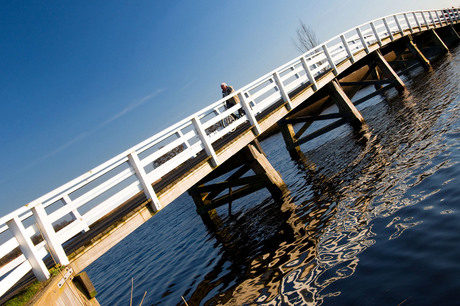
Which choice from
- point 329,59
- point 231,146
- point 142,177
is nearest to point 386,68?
point 329,59

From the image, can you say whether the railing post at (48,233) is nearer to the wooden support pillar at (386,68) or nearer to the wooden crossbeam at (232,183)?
the wooden crossbeam at (232,183)

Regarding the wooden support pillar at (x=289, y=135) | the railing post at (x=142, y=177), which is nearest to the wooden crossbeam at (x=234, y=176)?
the railing post at (x=142, y=177)

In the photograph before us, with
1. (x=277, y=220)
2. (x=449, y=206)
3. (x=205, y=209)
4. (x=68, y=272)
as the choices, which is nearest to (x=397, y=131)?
(x=277, y=220)

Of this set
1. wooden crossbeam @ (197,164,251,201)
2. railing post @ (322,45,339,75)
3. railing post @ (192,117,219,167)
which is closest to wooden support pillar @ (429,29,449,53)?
railing post @ (322,45,339,75)

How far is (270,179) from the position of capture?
8344 millimetres

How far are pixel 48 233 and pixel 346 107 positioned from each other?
10.8 m

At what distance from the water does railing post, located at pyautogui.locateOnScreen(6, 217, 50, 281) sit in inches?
84.1

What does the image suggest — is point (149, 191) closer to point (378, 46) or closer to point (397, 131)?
point (397, 131)

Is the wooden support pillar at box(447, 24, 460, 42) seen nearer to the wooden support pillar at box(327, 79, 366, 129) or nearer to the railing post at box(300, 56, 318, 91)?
the wooden support pillar at box(327, 79, 366, 129)

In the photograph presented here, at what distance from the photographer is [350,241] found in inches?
156

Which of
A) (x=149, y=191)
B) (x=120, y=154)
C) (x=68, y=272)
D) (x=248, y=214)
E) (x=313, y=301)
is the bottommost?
(x=248, y=214)

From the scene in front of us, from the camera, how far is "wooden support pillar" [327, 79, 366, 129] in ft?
38.6

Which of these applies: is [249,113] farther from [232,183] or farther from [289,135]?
[289,135]

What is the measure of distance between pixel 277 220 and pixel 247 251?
1.16 m
